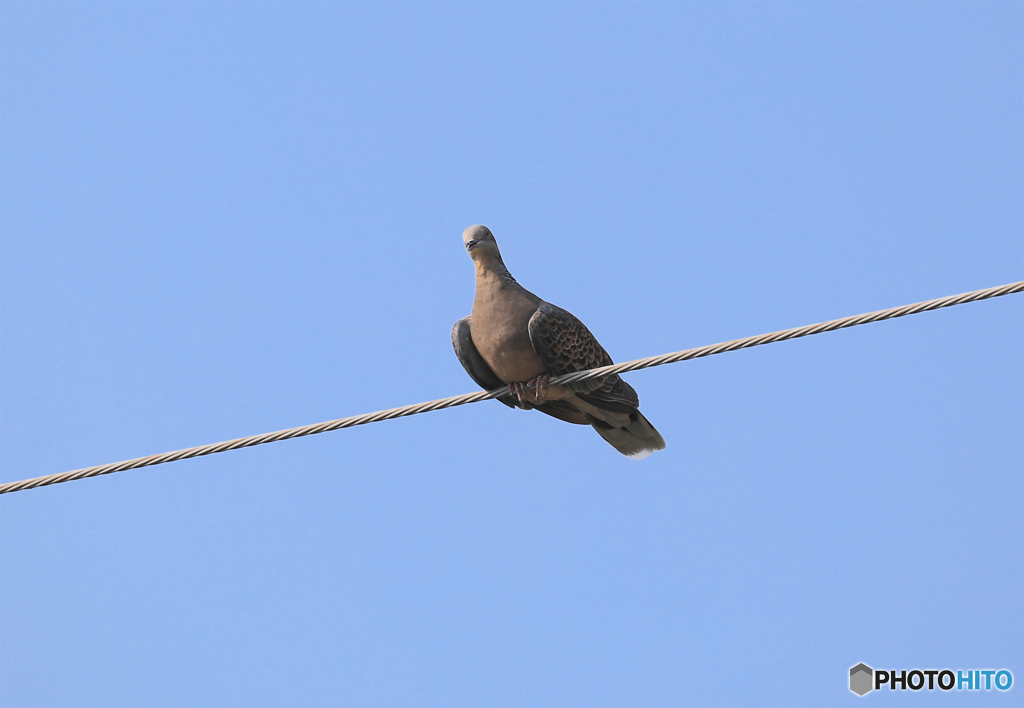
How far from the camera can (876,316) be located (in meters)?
4.78

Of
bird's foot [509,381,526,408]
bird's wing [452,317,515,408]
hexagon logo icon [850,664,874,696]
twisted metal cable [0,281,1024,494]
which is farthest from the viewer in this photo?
hexagon logo icon [850,664,874,696]

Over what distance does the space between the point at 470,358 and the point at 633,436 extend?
4.16ft

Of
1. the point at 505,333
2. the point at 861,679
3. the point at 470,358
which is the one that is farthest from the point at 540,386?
the point at 861,679

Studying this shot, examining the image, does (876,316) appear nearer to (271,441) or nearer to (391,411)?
A: (391,411)

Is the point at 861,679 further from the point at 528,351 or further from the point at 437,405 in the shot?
the point at 437,405

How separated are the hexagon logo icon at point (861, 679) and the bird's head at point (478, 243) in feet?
12.6

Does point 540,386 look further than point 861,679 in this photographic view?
No

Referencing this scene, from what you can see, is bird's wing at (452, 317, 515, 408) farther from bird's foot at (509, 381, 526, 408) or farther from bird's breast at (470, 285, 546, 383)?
bird's foot at (509, 381, 526, 408)

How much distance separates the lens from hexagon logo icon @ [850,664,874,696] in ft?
25.6

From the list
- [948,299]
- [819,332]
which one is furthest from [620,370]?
[948,299]

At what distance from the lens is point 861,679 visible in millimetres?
7848

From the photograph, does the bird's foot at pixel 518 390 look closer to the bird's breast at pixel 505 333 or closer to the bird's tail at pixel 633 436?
the bird's breast at pixel 505 333

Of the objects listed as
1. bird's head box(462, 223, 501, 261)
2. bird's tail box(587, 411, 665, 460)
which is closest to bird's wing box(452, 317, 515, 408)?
bird's head box(462, 223, 501, 261)

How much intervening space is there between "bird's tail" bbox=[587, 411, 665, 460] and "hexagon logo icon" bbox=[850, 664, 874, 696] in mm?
2102
